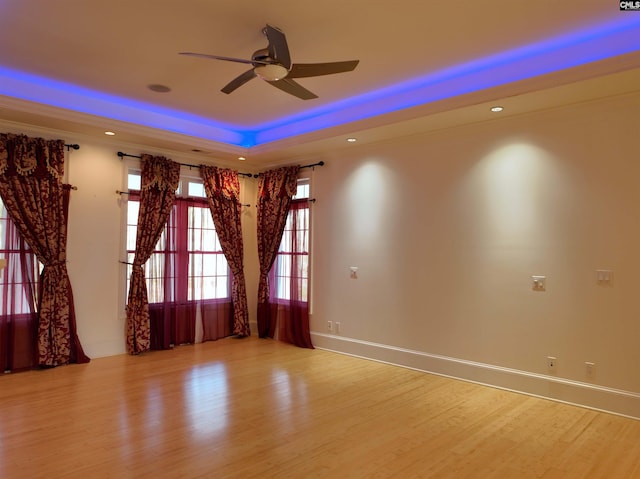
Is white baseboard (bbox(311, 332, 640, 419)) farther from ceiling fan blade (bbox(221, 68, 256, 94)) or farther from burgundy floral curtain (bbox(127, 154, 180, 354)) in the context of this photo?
ceiling fan blade (bbox(221, 68, 256, 94))

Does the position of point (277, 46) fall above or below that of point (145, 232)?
above

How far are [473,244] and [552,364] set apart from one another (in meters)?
1.38

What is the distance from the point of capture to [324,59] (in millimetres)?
3906

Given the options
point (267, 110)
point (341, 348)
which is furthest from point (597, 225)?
point (267, 110)

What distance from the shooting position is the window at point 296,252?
634cm

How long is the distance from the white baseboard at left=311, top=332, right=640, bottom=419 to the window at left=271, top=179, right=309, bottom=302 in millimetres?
958

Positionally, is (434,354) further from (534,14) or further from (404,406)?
(534,14)

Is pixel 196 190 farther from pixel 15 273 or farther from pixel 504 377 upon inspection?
pixel 504 377

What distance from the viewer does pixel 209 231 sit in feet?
21.5

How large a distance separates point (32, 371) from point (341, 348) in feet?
11.9

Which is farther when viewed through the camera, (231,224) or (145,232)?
(231,224)

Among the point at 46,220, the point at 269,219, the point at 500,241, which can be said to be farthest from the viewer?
the point at 269,219

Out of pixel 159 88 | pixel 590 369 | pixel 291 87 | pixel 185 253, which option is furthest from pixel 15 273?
pixel 590 369

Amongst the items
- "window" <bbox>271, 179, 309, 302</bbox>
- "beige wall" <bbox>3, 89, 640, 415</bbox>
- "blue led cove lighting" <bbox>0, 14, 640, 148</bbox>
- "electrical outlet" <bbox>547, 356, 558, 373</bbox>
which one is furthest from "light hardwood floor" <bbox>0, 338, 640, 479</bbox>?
"blue led cove lighting" <bbox>0, 14, 640, 148</bbox>
